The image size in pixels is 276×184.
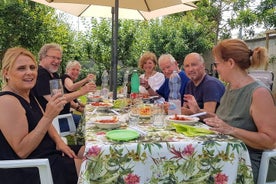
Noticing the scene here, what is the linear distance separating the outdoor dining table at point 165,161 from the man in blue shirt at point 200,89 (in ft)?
2.89

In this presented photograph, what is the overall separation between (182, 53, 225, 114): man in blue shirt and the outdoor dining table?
0.88 meters

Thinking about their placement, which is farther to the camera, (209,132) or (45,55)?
(45,55)

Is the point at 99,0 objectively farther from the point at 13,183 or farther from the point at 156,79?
the point at 13,183

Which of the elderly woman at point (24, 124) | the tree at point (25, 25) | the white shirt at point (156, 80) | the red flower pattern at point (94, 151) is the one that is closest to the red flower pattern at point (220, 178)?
the red flower pattern at point (94, 151)

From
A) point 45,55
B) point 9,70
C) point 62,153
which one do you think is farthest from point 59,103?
point 45,55

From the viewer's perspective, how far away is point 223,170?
154cm

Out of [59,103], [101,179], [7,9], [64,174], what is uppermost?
[7,9]

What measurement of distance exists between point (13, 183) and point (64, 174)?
303 mm

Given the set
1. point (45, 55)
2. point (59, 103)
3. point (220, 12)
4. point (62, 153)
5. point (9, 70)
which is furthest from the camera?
point (220, 12)

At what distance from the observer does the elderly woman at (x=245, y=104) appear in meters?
1.69

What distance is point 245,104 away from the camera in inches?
72.1

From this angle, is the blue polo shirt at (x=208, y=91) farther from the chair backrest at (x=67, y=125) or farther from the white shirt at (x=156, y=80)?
the white shirt at (x=156, y=80)

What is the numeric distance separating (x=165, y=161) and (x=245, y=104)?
0.70 meters

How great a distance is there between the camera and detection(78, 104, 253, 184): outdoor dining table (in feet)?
4.66
